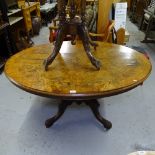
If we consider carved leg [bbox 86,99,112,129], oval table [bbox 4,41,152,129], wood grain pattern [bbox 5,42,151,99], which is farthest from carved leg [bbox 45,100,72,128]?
wood grain pattern [bbox 5,42,151,99]

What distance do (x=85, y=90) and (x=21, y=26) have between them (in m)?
3.47

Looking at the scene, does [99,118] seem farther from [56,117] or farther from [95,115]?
[56,117]

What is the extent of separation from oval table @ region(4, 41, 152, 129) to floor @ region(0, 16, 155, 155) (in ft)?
0.43

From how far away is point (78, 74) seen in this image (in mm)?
1295

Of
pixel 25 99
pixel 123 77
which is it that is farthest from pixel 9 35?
pixel 123 77

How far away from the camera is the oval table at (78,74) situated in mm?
1099

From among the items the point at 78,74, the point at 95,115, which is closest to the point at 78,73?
the point at 78,74

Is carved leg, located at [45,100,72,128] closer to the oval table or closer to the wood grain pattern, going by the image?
the oval table

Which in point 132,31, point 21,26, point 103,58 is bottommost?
point 132,31

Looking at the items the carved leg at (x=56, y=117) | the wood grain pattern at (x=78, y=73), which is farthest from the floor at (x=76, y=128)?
the wood grain pattern at (x=78, y=73)

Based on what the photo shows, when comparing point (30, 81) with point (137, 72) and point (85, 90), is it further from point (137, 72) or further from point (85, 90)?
point (137, 72)

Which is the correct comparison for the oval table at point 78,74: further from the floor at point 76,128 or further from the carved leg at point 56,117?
the floor at point 76,128

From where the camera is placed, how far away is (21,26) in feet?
13.5

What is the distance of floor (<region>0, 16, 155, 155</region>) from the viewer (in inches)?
62.3
